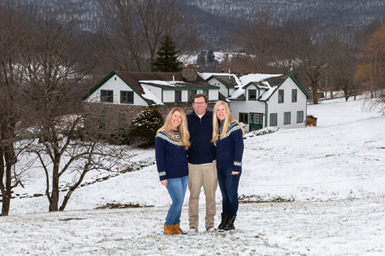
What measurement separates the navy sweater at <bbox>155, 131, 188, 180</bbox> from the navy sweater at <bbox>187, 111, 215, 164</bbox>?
22cm

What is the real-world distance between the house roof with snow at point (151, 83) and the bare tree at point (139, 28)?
18522 millimetres

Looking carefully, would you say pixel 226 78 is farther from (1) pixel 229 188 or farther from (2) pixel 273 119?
(1) pixel 229 188

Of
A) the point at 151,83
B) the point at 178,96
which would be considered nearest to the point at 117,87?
the point at 151,83

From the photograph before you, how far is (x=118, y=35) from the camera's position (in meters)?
66.4

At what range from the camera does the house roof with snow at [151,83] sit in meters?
40.5

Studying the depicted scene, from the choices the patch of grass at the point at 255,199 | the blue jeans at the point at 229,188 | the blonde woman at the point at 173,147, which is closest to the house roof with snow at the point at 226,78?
the patch of grass at the point at 255,199

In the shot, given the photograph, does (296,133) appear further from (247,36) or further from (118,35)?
(247,36)

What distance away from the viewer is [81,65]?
117 ft

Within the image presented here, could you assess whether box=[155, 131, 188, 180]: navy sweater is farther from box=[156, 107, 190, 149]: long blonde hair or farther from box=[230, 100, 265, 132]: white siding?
box=[230, 100, 265, 132]: white siding

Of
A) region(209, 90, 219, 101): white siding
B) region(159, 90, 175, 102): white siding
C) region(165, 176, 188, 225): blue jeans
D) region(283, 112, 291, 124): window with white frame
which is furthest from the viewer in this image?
region(283, 112, 291, 124): window with white frame

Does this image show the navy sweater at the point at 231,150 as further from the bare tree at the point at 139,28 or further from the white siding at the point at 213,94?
the bare tree at the point at 139,28

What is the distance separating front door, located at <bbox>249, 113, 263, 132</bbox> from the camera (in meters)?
46.2

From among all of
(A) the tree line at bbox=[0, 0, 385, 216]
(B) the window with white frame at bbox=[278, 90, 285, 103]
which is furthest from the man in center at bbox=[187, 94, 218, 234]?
(B) the window with white frame at bbox=[278, 90, 285, 103]

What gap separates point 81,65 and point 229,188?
1160 inches
